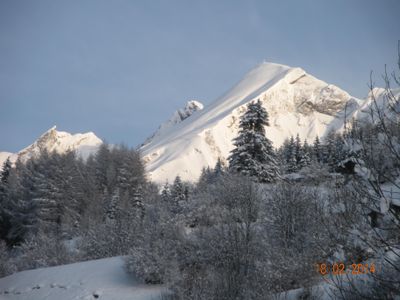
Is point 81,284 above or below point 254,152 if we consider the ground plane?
below

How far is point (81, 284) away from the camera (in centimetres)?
1419

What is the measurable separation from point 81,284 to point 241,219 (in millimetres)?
7345

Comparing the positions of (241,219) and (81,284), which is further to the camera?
(81,284)

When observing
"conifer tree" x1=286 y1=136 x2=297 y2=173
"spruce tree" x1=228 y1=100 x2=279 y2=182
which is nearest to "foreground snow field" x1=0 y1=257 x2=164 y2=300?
"spruce tree" x1=228 y1=100 x2=279 y2=182

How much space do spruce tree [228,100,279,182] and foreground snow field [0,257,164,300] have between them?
12.7 metres

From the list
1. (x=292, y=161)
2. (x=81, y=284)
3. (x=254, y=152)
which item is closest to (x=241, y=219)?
(x=81, y=284)

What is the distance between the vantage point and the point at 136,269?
13.8 meters

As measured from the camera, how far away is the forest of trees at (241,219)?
171 inches

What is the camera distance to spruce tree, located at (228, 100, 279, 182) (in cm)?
2566

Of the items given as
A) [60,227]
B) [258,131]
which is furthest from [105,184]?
[258,131]
